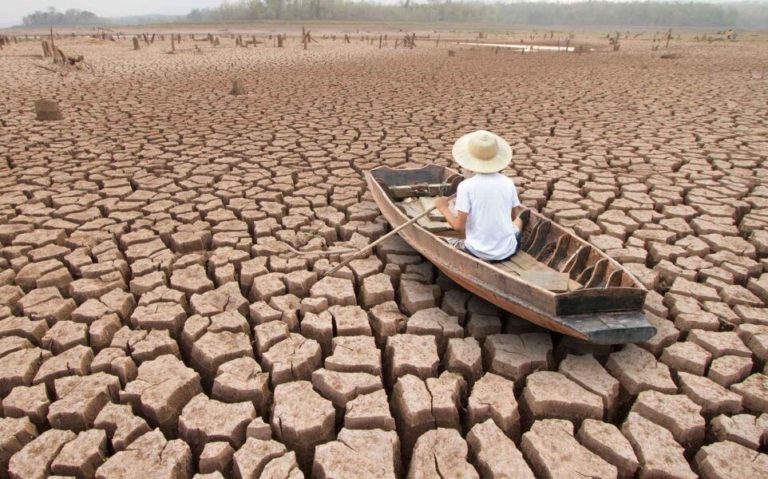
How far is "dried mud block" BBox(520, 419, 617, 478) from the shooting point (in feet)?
6.25

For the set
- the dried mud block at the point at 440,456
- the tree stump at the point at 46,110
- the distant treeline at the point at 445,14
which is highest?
the distant treeline at the point at 445,14

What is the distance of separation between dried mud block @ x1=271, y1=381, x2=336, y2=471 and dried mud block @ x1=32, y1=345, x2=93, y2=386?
3.31ft

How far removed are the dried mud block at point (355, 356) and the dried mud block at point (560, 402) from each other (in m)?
0.73

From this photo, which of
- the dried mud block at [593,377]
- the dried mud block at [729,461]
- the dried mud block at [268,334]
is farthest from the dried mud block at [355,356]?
the dried mud block at [729,461]

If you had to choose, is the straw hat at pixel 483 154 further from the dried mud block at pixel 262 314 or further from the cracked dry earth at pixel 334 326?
the dried mud block at pixel 262 314

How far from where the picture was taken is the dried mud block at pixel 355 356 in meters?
2.43

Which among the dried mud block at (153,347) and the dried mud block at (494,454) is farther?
the dried mud block at (153,347)

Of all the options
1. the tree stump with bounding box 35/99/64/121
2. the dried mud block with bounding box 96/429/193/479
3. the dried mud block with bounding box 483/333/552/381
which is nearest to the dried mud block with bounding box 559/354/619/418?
the dried mud block with bounding box 483/333/552/381

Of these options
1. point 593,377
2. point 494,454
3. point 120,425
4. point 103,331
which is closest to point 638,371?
point 593,377

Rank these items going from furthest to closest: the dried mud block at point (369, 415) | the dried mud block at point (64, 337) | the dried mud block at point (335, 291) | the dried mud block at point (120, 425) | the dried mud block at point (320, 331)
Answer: the dried mud block at point (335, 291) → the dried mud block at point (320, 331) → the dried mud block at point (64, 337) → the dried mud block at point (369, 415) → the dried mud block at point (120, 425)

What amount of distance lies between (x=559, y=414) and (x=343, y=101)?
312 inches

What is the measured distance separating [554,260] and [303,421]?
187 cm

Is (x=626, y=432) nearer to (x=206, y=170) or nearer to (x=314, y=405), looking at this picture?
(x=314, y=405)

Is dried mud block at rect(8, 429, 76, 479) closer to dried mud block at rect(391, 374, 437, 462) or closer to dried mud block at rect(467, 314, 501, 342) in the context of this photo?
dried mud block at rect(391, 374, 437, 462)
